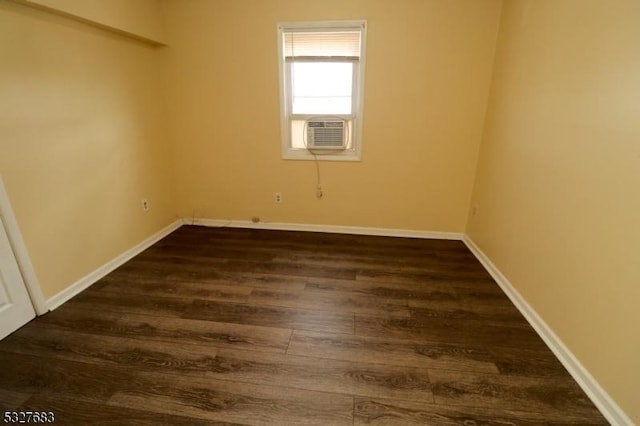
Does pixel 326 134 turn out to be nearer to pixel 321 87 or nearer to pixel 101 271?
pixel 321 87

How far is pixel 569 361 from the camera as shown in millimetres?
1573

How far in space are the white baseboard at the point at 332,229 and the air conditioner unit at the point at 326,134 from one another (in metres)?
0.92

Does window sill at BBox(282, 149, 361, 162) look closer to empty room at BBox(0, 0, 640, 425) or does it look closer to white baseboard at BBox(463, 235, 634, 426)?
empty room at BBox(0, 0, 640, 425)

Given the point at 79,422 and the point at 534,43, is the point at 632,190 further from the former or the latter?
the point at 79,422

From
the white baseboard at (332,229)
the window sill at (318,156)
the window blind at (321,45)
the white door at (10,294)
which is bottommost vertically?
the white baseboard at (332,229)

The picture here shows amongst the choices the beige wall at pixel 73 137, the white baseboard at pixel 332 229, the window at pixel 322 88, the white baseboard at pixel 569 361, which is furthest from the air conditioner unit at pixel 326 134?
the white baseboard at pixel 569 361

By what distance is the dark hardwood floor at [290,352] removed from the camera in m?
1.35

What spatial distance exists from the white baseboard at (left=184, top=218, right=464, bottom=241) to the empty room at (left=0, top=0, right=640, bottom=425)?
0.03 meters

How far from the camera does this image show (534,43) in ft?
6.68

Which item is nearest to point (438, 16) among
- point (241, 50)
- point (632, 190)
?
point (241, 50)

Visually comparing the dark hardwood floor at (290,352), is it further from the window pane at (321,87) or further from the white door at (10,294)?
the window pane at (321,87)

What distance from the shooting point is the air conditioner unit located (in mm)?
3012

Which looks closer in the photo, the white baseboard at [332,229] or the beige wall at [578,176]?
the beige wall at [578,176]

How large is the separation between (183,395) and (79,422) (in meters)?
0.42
